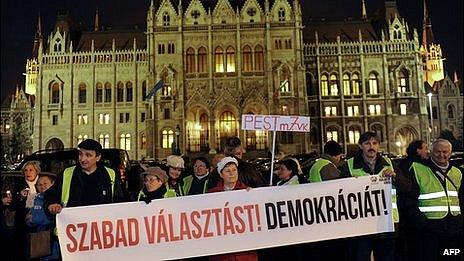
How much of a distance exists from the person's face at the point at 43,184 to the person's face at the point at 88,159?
86cm

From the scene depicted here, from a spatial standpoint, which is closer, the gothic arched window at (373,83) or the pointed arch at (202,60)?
the pointed arch at (202,60)

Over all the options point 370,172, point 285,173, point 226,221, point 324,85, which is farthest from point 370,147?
point 324,85

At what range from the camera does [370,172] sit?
5.59 meters

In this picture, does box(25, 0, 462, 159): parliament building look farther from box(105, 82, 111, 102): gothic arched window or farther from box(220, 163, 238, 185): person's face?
box(220, 163, 238, 185): person's face

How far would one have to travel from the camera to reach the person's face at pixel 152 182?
5262 mm

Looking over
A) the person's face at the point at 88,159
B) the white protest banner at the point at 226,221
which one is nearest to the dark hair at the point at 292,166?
the white protest banner at the point at 226,221

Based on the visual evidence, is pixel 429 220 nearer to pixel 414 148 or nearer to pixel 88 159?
pixel 414 148

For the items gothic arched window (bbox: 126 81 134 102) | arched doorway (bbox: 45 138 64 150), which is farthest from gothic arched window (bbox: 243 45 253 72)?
arched doorway (bbox: 45 138 64 150)

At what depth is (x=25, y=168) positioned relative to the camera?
6.04 meters

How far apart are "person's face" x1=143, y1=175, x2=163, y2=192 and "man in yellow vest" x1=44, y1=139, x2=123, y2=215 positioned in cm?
50

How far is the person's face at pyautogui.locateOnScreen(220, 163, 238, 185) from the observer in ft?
16.3

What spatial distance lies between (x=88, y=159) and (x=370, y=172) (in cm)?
361

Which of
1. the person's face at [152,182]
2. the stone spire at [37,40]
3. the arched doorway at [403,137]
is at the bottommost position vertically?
the person's face at [152,182]

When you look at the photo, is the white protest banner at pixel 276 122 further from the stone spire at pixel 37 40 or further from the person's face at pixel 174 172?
the stone spire at pixel 37 40
